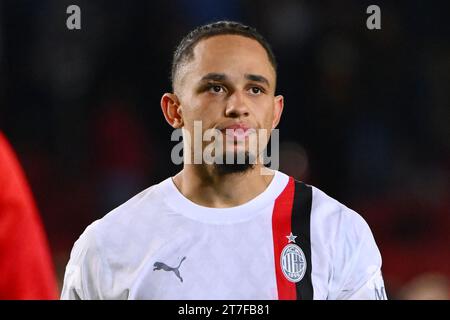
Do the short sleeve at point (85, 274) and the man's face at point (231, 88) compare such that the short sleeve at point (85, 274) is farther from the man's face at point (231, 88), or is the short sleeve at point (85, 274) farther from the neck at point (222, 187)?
the man's face at point (231, 88)

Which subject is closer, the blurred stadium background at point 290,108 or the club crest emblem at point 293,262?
the club crest emblem at point 293,262

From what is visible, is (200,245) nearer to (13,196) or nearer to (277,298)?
(277,298)

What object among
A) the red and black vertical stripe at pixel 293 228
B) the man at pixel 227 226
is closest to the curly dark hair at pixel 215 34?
the man at pixel 227 226

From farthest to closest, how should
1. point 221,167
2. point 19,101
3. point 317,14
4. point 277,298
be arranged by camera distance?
1. point 317,14
2. point 19,101
3. point 221,167
4. point 277,298

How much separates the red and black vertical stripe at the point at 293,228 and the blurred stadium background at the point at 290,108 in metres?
0.74

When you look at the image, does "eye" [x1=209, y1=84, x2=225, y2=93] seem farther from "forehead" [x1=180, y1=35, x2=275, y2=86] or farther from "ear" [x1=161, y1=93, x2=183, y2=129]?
"ear" [x1=161, y1=93, x2=183, y2=129]

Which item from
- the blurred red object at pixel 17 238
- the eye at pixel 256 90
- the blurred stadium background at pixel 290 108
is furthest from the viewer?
the blurred stadium background at pixel 290 108

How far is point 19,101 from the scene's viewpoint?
10.3 feet

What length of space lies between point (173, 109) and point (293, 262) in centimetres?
61

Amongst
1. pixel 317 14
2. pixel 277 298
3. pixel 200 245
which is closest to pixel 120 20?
pixel 317 14

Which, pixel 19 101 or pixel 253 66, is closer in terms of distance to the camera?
pixel 253 66

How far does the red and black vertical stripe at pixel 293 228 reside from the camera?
1.99 meters

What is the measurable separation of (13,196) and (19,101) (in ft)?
5.90
